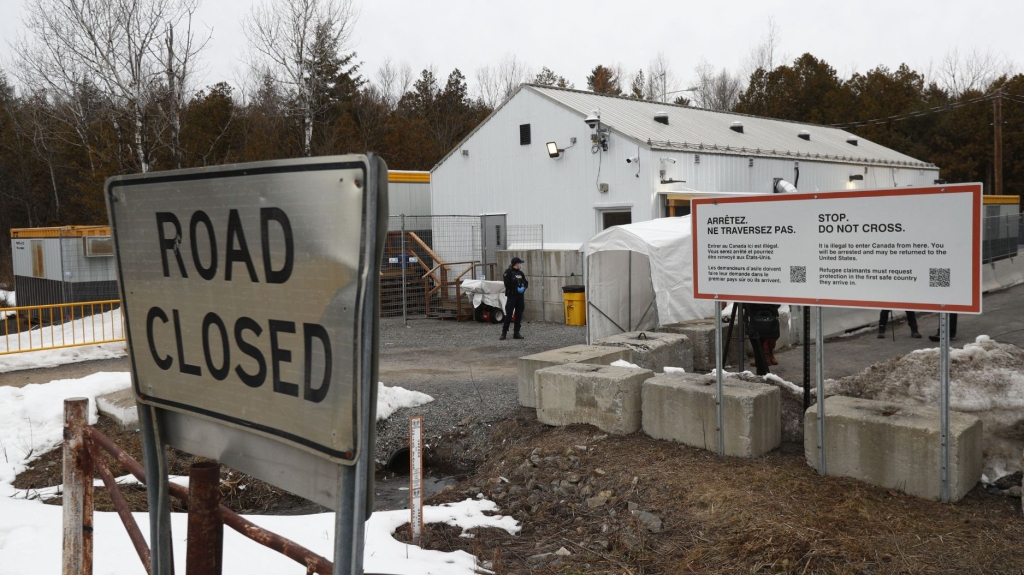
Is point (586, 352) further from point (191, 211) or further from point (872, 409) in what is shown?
point (191, 211)

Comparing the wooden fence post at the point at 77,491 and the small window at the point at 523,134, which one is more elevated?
the small window at the point at 523,134

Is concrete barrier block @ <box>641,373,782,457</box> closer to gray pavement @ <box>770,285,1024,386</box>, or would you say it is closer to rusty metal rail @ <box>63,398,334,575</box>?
gray pavement @ <box>770,285,1024,386</box>

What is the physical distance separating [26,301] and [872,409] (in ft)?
88.6

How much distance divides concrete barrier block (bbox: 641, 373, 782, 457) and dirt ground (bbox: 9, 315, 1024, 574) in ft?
0.46

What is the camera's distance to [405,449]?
952 centimetres

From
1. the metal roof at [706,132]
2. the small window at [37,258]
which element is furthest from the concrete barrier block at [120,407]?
the small window at [37,258]

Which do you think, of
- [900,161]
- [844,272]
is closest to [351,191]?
[844,272]

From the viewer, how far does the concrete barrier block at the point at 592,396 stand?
8.32 m

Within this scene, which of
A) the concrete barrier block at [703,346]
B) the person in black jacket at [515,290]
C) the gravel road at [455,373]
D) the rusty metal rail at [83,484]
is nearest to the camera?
the rusty metal rail at [83,484]

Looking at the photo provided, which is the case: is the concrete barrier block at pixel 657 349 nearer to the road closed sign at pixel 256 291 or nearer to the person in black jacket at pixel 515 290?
the person in black jacket at pixel 515 290

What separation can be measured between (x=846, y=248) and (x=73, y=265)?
21.8m

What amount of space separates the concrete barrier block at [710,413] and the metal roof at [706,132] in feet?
43.3

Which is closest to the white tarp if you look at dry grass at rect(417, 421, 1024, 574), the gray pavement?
the gray pavement

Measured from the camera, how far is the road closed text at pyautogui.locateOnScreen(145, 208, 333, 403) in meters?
1.81
